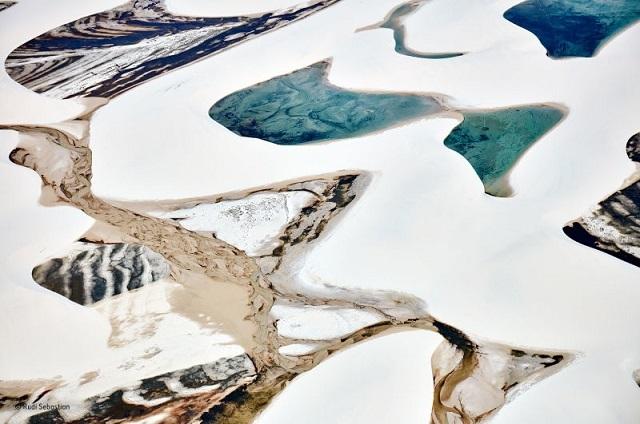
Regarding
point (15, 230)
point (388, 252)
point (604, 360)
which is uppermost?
point (15, 230)

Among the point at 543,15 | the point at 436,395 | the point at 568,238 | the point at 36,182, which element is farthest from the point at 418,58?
the point at 436,395

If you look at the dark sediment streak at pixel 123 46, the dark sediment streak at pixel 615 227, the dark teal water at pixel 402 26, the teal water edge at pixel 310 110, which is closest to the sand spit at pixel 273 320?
the teal water edge at pixel 310 110

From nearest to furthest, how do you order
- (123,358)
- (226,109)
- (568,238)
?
(123,358) → (568,238) → (226,109)

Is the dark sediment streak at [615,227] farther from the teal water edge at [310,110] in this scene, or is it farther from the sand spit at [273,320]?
the teal water edge at [310,110]

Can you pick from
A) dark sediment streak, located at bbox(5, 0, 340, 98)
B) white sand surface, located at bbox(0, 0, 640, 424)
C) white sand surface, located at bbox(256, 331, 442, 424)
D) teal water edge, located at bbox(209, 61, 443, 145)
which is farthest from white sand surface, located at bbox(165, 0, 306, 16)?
white sand surface, located at bbox(256, 331, 442, 424)

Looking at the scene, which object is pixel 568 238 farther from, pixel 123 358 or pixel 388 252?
pixel 123 358

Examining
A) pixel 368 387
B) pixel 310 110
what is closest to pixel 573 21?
pixel 310 110
